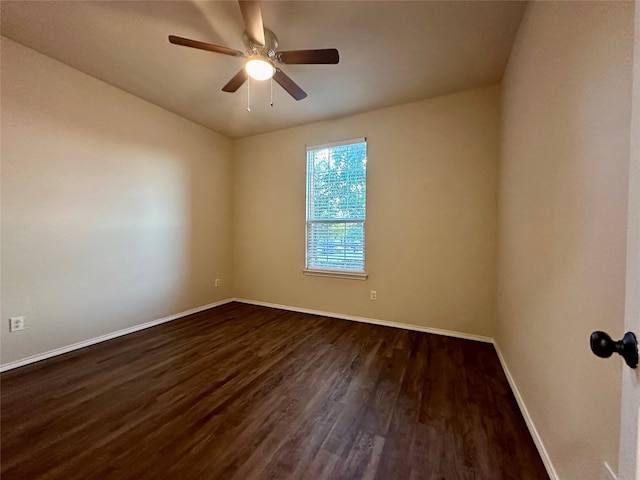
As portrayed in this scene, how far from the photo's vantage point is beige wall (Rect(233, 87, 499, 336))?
111 inches

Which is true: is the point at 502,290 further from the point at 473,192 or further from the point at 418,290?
the point at 473,192

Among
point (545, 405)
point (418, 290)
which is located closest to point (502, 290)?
point (418, 290)

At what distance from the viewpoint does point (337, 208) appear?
143 inches

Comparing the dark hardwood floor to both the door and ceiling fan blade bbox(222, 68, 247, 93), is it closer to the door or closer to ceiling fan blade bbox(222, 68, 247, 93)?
the door

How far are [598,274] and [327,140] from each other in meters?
3.25

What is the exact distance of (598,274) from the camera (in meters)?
0.91

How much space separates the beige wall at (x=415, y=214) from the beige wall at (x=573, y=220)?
984 millimetres

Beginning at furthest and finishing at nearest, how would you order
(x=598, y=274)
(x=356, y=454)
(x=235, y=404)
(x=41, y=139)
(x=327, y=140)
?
(x=327, y=140) < (x=41, y=139) < (x=235, y=404) < (x=356, y=454) < (x=598, y=274)

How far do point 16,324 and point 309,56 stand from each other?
10.9 ft

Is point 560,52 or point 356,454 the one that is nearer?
point 560,52

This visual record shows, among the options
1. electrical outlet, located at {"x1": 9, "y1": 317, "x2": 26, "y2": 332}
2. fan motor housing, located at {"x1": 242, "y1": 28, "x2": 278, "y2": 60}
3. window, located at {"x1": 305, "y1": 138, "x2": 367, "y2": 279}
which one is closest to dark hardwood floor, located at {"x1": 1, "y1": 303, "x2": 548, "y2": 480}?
electrical outlet, located at {"x1": 9, "y1": 317, "x2": 26, "y2": 332}

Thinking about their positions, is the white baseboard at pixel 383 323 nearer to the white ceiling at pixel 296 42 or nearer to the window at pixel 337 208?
the window at pixel 337 208

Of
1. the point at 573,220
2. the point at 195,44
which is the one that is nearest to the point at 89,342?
the point at 195,44

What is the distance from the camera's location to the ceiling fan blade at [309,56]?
1.81 m
